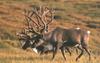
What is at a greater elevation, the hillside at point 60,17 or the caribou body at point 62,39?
the caribou body at point 62,39

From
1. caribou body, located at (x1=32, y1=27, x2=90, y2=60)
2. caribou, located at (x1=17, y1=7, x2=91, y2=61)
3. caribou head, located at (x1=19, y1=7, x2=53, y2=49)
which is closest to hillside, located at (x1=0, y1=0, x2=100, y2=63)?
caribou head, located at (x1=19, y1=7, x2=53, y2=49)

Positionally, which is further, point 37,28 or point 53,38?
point 37,28

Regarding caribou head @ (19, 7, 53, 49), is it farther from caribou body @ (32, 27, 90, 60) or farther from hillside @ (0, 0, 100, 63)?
hillside @ (0, 0, 100, 63)

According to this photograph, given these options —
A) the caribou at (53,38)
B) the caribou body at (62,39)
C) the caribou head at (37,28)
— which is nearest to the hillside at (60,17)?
the caribou head at (37,28)

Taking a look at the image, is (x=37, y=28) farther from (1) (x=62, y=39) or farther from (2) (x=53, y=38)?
(1) (x=62, y=39)

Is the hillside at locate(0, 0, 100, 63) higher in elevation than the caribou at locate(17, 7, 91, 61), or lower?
lower

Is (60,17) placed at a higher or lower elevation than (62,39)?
lower

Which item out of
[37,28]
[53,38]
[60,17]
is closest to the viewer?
[53,38]

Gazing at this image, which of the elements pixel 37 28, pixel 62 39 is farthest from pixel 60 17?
pixel 62 39

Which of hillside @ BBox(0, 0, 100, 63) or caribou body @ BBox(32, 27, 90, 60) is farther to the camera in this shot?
hillside @ BBox(0, 0, 100, 63)

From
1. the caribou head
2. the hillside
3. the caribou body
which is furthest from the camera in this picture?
the hillside

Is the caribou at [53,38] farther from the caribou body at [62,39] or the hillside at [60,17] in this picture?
the hillside at [60,17]

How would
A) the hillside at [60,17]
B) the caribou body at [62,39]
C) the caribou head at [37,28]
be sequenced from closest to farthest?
the caribou body at [62,39] < the caribou head at [37,28] < the hillside at [60,17]

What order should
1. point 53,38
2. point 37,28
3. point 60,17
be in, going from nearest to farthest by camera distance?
point 53,38 < point 37,28 < point 60,17
